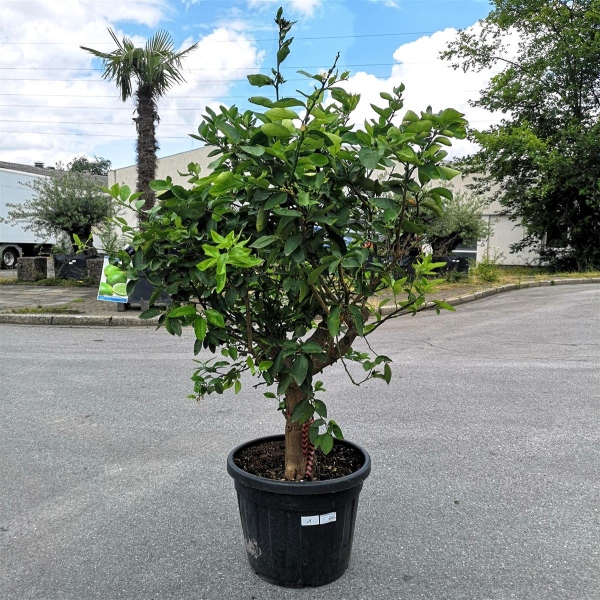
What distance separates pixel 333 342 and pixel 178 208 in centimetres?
94

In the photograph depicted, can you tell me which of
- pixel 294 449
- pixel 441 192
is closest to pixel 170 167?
pixel 294 449

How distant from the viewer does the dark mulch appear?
2.90 m

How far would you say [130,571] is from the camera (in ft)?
9.53

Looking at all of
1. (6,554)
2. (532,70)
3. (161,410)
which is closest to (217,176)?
(6,554)

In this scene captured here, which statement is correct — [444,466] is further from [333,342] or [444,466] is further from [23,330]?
[23,330]

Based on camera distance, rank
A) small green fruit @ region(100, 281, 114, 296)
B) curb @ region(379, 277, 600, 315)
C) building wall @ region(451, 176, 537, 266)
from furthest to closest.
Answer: building wall @ region(451, 176, 537, 266) < curb @ region(379, 277, 600, 315) < small green fruit @ region(100, 281, 114, 296)

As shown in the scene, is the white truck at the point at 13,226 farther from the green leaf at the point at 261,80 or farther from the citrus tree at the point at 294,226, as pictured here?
the green leaf at the point at 261,80

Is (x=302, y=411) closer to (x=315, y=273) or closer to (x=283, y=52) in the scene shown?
(x=315, y=273)

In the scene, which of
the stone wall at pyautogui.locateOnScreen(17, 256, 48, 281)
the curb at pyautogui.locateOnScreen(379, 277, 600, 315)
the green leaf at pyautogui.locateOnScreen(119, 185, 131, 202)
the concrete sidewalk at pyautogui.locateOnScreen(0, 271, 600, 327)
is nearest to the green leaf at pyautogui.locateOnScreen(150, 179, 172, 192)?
the green leaf at pyautogui.locateOnScreen(119, 185, 131, 202)

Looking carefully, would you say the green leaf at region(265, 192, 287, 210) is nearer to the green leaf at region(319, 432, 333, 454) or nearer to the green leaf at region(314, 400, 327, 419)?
the green leaf at region(314, 400, 327, 419)

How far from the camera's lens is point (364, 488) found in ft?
12.8

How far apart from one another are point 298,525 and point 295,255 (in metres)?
1.28

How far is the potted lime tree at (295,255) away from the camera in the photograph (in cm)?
207

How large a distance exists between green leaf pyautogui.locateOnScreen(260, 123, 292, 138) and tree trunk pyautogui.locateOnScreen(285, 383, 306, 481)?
51.2 inches
